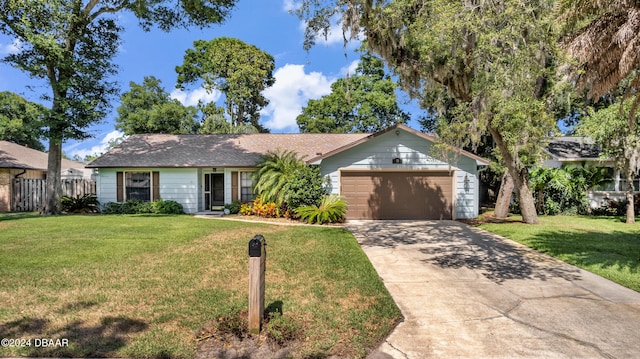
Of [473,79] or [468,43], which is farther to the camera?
[473,79]

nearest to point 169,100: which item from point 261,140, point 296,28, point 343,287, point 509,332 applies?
point 261,140

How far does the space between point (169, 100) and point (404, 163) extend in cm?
2411

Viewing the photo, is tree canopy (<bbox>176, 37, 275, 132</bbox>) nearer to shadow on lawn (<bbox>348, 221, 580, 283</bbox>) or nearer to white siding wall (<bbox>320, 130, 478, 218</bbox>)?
white siding wall (<bbox>320, 130, 478, 218</bbox>)

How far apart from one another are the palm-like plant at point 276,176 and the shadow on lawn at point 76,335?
8.83 metres

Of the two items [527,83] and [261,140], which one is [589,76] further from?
[261,140]

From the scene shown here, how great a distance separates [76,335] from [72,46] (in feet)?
48.7

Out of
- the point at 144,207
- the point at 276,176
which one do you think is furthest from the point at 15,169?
the point at 276,176

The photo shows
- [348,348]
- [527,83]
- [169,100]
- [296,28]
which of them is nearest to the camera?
[348,348]

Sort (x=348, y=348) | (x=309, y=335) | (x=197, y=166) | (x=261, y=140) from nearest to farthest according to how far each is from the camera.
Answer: (x=348, y=348) → (x=309, y=335) → (x=197, y=166) → (x=261, y=140)

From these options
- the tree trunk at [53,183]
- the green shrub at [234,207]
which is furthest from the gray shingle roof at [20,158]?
the green shrub at [234,207]

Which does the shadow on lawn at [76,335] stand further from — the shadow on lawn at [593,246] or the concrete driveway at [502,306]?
the shadow on lawn at [593,246]

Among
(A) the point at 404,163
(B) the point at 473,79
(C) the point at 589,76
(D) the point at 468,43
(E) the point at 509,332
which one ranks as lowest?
(E) the point at 509,332

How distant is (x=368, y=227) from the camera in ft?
36.9

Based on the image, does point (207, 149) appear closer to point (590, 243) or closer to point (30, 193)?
point (30, 193)
